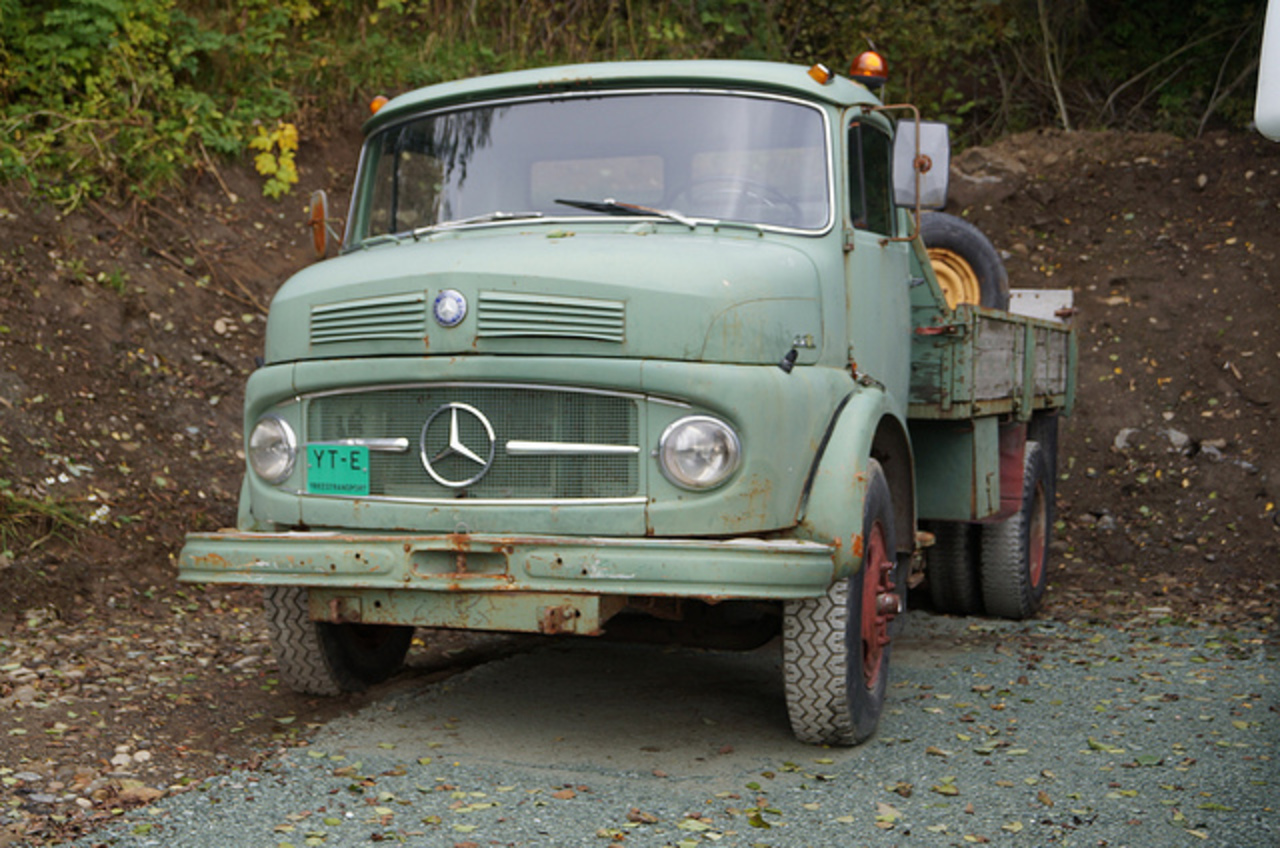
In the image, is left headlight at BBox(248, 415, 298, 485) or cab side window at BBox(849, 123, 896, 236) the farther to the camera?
cab side window at BBox(849, 123, 896, 236)

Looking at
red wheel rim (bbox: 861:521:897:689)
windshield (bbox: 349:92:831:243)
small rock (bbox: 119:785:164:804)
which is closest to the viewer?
small rock (bbox: 119:785:164:804)

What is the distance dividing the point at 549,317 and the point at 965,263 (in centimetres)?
436

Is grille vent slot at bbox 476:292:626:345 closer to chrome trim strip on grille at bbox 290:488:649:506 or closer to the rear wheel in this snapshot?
chrome trim strip on grille at bbox 290:488:649:506

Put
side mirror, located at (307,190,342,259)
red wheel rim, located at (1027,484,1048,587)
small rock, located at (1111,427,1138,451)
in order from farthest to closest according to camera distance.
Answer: small rock, located at (1111,427,1138,451) < red wheel rim, located at (1027,484,1048,587) < side mirror, located at (307,190,342,259)

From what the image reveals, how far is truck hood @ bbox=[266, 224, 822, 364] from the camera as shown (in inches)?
182

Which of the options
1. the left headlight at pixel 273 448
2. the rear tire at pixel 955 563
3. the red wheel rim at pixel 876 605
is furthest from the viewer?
the rear tire at pixel 955 563

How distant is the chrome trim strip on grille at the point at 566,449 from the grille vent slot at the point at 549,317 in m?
0.34

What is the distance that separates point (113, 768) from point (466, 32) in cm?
1014

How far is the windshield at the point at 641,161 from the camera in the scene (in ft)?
17.3

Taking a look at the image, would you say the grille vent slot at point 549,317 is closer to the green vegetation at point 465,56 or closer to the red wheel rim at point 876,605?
the red wheel rim at point 876,605

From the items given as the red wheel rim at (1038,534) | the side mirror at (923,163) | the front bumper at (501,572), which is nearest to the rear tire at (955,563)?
the red wheel rim at (1038,534)

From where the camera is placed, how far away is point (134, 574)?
7.55 meters

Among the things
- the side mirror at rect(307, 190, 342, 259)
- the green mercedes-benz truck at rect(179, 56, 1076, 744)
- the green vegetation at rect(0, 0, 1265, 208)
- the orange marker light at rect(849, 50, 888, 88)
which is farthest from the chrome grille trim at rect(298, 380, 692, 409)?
the green vegetation at rect(0, 0, 1265, 208)

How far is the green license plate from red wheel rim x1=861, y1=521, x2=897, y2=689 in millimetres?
1788
